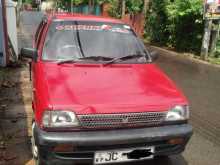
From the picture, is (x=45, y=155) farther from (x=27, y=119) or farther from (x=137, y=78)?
(x=27, y=119)

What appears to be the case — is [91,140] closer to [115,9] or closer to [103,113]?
[103,113]

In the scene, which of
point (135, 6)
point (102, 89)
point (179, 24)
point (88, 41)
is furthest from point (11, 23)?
point (135, 6)

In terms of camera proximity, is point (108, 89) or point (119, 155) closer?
point (119, 155)

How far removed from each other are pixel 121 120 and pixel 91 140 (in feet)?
1.28

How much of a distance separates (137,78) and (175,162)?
1246 millimetres

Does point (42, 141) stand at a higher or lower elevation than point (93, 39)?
lower

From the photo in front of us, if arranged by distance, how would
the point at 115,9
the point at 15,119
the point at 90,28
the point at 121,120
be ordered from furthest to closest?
the point at 115,9 → the point at 15,119 → the point at 90,28 → the point at 121,120

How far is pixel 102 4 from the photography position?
123 ft

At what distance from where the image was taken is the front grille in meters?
3.80

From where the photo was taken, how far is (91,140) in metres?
3.74

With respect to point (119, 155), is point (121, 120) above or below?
above

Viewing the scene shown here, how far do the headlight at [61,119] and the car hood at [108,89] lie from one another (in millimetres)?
59

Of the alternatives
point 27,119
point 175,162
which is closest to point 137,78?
point 175,162

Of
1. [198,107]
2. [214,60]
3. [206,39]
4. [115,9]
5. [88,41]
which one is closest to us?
[88,41]
